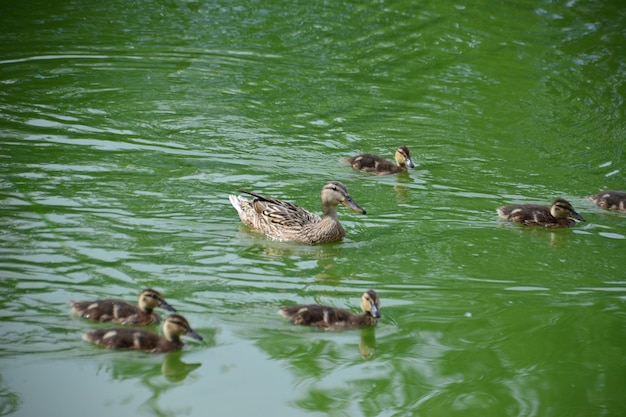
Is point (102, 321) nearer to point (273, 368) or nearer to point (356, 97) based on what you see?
point (273, 368)

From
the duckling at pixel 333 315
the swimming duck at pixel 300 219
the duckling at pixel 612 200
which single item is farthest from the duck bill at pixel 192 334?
the duckling at pixel 612 200

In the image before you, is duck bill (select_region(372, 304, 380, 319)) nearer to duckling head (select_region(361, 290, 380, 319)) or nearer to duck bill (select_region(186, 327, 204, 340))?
duckling head (select_region(361, 290, 380, 319))

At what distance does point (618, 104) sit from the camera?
11.6 meters

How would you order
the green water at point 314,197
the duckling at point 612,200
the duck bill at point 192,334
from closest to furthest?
the green water at point 314,197 < the duck bill at point 192,334 < the duckling at point 612,200

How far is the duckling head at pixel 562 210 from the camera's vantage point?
8320 mm

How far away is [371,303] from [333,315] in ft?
0.76

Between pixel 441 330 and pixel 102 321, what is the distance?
6.46ft

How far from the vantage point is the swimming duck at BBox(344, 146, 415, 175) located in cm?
947

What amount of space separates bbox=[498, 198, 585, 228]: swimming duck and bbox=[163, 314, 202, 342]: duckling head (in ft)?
10.9

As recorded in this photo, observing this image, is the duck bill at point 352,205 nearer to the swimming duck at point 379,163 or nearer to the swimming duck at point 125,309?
the swimming duck at point 379,163

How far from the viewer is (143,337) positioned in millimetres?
5910

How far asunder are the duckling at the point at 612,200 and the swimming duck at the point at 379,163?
164 centimetres

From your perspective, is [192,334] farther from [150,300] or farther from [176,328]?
[150,300]

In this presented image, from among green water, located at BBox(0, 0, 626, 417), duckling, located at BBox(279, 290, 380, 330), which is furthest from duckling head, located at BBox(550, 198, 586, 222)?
duckling, located at BBox(279, 290, 380, 330)
